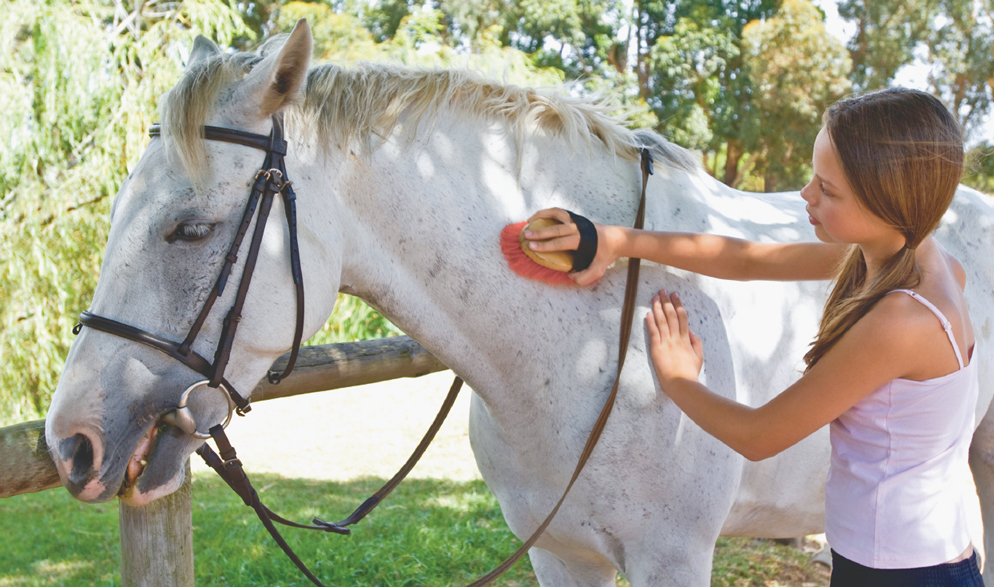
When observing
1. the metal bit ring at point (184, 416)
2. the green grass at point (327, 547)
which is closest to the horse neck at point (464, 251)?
the metal bit ring at point (184, 416)

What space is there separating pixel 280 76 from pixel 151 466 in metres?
0.91

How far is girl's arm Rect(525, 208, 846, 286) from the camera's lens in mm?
1738

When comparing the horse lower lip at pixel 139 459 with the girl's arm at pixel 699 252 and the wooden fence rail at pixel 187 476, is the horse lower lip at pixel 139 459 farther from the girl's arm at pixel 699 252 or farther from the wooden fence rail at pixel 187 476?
the girl's arm at pixel 699 252

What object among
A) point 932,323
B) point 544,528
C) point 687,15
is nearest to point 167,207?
point 544,528

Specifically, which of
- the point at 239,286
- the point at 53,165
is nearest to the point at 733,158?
the point at 53,165

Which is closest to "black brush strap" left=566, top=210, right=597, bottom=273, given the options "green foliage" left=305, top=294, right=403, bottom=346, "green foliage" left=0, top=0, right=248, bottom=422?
"green foliage" left=0, top=0, right=248, bottom=422

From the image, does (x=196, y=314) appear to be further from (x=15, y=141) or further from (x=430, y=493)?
(x=15, y=141)

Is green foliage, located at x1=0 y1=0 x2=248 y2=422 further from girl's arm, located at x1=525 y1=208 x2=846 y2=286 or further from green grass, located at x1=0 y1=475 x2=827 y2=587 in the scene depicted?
girl's arm, located at x1=525 y1=208 x2=846 y2=286

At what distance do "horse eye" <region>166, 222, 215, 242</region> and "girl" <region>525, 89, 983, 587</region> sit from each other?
45.0 inches

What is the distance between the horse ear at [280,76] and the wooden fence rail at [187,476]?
118 centimetres

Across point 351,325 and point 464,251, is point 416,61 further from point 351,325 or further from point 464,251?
point 351,325

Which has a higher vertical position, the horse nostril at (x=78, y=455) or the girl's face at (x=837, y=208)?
the girl's face at (x=837, y=208)

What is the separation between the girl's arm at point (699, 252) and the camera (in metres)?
1.74

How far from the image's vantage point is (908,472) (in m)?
1.40
